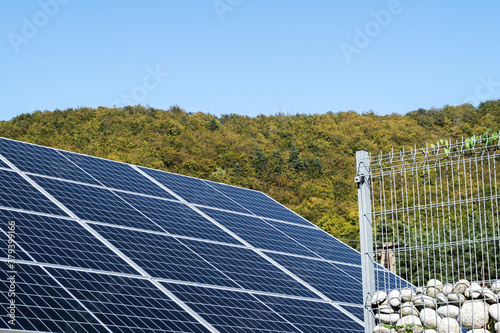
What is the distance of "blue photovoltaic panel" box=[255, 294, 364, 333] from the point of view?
17125 mm

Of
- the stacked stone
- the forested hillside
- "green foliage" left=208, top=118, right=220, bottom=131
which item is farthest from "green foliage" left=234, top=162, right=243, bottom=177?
the stacked stone

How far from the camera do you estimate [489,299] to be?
41.4 ft

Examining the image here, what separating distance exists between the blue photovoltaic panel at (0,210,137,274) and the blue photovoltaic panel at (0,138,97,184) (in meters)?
3.91

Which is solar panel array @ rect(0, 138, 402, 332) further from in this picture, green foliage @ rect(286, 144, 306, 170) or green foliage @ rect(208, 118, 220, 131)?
green foliage @ rect(208, 118, 220, 131)

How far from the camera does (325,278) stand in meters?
21.5

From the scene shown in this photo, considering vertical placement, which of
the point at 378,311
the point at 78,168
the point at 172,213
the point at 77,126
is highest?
the point at 77,126

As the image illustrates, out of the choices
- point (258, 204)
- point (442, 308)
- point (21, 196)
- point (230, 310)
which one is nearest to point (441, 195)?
point (442, 308)

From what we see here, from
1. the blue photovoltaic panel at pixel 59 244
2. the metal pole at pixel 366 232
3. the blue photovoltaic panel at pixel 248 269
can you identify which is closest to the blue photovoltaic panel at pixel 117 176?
the blue photovoltaic panel at pixel 248 269

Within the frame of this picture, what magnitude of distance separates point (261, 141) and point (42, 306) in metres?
84.0

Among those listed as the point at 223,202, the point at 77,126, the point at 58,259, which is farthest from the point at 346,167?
the point at 58,259

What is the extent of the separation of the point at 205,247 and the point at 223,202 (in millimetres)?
5996

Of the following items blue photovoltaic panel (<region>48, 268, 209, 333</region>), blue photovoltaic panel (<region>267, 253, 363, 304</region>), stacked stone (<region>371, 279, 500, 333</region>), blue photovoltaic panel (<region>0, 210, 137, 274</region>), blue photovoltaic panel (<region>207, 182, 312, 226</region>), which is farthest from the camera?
blue photovoltaic panel (<region>207, 182, 312, 226</region>)

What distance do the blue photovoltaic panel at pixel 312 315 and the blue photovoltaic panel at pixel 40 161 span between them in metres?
7.50

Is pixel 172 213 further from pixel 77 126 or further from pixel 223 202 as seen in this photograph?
pixel 77 126
